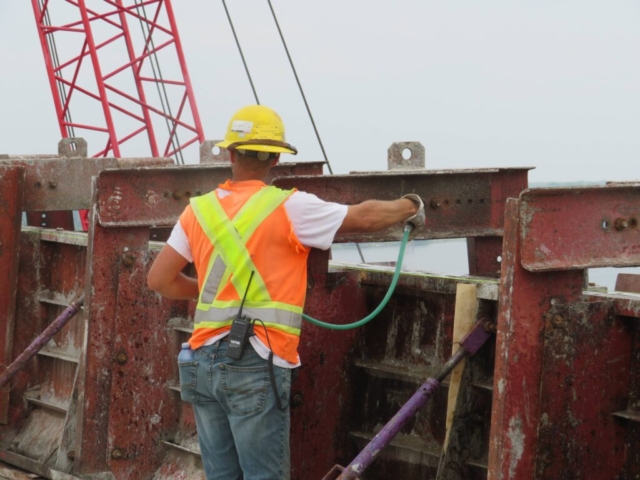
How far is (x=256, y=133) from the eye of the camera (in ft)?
16.8

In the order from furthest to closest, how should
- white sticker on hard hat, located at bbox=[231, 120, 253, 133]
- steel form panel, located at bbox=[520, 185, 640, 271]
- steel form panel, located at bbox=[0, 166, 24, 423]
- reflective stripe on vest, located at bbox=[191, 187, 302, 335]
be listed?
steel form panel, located at bbox=[0, 166, 24, 423] → white sticker on hard hat, located at bbox=[231, 120, 253, 133] → reflective stripe on vest, located at bbox=[191, 187, 302, 335] → steel form panel, located at bbox=[520, 185, 640, 271]

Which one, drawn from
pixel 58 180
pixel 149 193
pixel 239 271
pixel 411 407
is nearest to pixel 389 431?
pixel 411 407

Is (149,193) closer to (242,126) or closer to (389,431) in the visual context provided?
(242,126)

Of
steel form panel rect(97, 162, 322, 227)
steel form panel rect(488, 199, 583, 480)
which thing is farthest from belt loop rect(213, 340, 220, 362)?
steel form panel rect(97, 162, 322, 227)

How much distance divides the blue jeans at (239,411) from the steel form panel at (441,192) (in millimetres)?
1425

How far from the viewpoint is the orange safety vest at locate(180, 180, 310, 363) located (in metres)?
5.03

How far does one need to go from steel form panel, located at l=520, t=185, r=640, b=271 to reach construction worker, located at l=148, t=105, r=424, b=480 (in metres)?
0.67

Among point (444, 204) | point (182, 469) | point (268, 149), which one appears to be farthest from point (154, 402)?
point (268, 149)

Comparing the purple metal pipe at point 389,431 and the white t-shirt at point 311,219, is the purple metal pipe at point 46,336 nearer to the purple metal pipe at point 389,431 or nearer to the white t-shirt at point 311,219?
the purple metal pipe at point 389,431

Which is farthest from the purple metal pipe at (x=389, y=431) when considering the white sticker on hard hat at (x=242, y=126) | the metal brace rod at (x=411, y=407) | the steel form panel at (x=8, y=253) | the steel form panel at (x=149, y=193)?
the steel form panel at (x=8, y=253)

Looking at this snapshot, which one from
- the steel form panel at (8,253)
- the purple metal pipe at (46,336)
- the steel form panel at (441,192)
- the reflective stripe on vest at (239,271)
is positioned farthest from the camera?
the steel form panel at (8,253)

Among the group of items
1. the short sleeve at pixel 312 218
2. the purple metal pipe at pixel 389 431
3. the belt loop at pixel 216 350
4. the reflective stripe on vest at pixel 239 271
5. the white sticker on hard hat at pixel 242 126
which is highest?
the white sticker on hard hat at pixel 242 126

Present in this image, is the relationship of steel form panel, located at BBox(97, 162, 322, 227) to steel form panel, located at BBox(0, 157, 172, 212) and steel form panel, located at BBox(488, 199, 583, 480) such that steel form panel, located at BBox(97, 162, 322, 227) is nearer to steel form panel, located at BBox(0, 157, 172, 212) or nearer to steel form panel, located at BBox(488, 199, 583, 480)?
steel form panel, located at BBox(0, 157, 172, 212)

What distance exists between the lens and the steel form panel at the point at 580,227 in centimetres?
477
